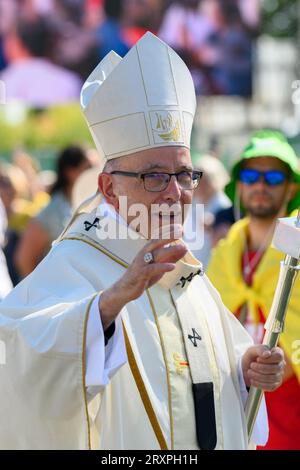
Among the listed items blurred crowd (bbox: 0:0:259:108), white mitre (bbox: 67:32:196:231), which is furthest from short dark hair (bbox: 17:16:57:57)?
white mitre (bbox: 67:32:196:231)

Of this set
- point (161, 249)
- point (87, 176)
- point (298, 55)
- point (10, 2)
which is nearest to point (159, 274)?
point (161, 249)

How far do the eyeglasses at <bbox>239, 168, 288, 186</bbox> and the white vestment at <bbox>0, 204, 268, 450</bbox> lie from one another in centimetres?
228

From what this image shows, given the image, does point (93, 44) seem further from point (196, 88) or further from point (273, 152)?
point (273, 152)

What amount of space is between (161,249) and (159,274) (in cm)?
7

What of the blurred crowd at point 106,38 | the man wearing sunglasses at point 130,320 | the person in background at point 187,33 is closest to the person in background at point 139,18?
the blurred crowd at point 106,38

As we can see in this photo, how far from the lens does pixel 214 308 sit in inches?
163

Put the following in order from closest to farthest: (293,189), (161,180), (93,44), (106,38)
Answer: (161,180) < (293,189) < (93,44) < (106,38)

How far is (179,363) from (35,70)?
8.30 metres

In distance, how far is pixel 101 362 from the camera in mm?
3367

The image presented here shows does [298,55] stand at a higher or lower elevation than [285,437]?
higher

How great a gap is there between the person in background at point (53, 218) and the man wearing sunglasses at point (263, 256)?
1.86 m

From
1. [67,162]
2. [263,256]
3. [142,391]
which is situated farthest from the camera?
[67,162]

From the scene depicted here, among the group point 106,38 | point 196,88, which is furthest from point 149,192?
point 196,88
